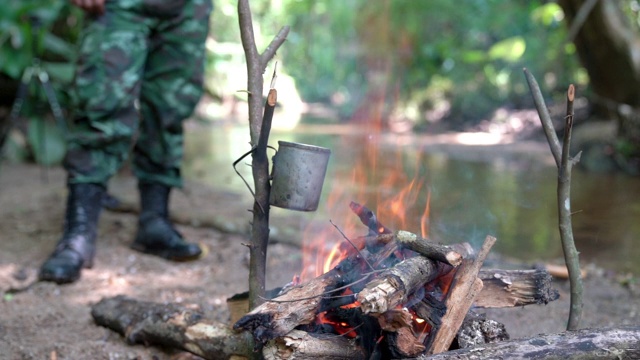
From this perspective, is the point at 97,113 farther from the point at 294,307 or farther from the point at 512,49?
the point at 512,49

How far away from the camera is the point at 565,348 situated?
5.13 feet

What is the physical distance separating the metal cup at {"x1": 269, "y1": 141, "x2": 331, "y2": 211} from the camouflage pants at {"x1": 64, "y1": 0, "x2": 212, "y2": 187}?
1.53 metres

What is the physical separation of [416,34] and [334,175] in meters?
6.47

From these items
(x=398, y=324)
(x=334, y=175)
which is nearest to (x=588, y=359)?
(x=398, y=324)

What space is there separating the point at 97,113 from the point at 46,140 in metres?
3.38

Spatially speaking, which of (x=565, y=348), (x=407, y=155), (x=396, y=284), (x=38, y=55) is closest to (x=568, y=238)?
(x=565, y=348)

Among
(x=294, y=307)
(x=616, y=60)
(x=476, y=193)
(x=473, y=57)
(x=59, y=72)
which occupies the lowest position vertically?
(x=476, y=193)

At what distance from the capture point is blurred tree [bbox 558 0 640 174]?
251 inches

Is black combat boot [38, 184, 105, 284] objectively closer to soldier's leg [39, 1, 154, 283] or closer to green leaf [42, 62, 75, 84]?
soldier's leg [39, 1, 154, 283]

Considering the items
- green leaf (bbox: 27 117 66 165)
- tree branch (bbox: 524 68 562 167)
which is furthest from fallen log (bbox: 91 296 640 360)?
green leaf (bbox: 27 117 66 165)

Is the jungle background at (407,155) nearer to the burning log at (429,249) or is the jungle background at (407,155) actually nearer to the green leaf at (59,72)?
the green leaf at (59,72)

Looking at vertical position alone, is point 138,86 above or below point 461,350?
above

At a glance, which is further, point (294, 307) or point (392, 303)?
point (294, 307)

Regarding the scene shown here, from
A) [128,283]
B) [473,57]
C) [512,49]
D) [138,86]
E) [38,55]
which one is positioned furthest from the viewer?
Answer: [473,57]
